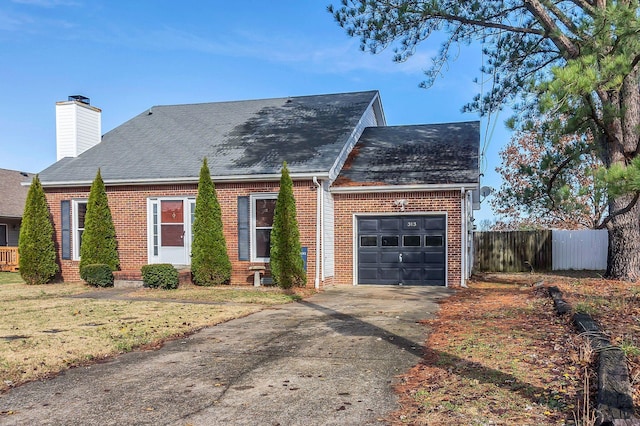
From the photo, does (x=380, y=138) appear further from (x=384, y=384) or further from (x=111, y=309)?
(x=384, y=384)

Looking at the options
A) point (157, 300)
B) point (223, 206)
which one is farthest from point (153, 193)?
point (157, 300)

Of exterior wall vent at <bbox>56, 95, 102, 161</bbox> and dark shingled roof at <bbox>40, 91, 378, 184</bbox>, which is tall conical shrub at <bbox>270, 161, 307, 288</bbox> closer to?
dark shingled roof at <bbox>40, 91, 378, 184</bbox>

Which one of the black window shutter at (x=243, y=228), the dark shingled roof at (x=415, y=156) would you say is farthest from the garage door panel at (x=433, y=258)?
the black window shutter at (x=243, y=228)

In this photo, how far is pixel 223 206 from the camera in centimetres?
1527

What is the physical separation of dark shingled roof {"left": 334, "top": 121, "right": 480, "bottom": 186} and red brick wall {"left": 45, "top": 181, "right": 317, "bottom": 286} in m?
1.44

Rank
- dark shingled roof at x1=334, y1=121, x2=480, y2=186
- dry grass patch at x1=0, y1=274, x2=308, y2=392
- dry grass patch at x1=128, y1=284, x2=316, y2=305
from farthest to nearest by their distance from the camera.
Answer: dark shingled roof at x1=334, y1=121, x2=480, y2=186
dry grass patch at x1=128, y1=284, x2=316, y2=305
dry grass patch at x1=0, y1=274, x2=308, y2=392

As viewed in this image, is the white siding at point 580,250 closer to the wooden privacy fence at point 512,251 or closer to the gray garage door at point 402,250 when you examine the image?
the wooden privacy fence at point 512,251

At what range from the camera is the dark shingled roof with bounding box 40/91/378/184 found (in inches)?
614

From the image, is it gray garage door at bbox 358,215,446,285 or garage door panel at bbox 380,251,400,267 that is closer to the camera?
gray garage door at bbox 358,215,446,285

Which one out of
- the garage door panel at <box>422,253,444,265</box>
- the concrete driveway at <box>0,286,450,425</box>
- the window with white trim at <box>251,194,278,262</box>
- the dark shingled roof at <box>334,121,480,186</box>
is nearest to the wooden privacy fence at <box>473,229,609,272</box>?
the dark shingled roof at <box>334,121,480,186</box>

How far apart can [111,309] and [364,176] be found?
7.77 m

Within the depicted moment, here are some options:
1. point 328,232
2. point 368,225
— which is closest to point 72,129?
point 328,232

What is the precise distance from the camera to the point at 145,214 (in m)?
16.0

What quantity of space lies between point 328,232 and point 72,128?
33.3 ft
